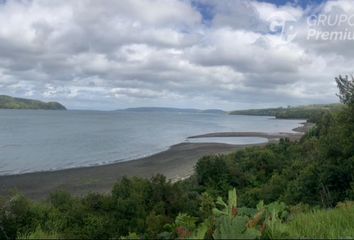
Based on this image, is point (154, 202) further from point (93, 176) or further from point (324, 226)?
point (93, 176)

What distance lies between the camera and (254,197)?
19.7m

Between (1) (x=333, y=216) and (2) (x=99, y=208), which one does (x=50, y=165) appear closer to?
(2) (x=99, y=208)

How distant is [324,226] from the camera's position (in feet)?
16.3

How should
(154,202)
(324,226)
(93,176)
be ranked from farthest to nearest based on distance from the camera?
(93,176) < (154,202) < (324,226)

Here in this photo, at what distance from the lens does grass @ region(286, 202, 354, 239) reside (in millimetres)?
4664

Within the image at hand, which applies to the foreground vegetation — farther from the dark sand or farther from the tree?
the dark sand

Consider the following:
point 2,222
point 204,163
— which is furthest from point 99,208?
point 204,163

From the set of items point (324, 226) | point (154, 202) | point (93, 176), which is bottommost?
point (93, 176)

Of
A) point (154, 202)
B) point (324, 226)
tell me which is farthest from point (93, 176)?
point (324, 226)

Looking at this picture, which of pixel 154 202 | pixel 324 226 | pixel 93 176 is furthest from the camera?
pixel 93 176

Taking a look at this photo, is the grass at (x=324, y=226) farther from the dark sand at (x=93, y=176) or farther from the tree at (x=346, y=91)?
the dark sand at (x=93, y=176)

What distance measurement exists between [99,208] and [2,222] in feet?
10.9

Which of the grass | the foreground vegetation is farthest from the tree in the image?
the grass

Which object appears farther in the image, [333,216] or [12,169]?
[12,169]
